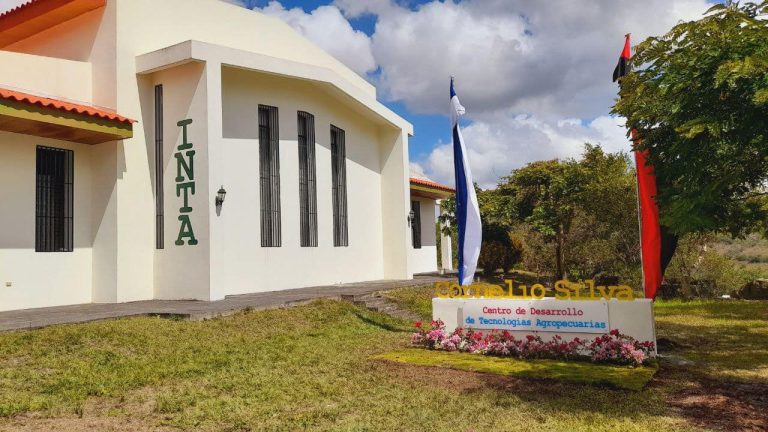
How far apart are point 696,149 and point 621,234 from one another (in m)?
17.2

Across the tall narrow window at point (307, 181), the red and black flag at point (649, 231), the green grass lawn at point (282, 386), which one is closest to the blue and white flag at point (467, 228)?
the green grass lawn at point (282, 386)

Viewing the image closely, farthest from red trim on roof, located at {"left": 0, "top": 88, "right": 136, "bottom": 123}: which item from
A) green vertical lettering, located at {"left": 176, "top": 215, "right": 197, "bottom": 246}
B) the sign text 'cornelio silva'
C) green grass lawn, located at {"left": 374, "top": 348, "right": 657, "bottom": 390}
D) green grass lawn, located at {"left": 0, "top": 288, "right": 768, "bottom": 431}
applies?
green grass lawn, located at {"left": 374, "top": 348, "right": 657, "bottom": 390}

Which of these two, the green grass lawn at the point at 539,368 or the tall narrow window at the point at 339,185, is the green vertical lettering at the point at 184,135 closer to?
the tall narrow window at the point at 339,185

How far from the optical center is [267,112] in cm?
1574

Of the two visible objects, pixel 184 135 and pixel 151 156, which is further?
pixel 151 156

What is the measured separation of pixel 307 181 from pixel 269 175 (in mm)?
1627

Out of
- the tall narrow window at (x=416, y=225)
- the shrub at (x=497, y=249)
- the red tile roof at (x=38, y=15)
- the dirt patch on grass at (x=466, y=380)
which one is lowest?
the dirt patch on grass at (x=466, y=380)

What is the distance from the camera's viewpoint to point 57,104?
11219 mm

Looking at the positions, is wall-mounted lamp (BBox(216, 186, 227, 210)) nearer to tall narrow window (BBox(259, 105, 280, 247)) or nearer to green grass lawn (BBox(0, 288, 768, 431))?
tall narrow window (BBox(259, 105, 280, 247))

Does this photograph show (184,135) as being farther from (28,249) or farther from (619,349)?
(619,349)

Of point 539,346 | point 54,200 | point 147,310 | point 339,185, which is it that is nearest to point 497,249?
point 339,185

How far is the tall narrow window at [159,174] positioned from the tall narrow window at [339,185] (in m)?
5.92

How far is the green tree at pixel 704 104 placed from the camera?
5.38 meters

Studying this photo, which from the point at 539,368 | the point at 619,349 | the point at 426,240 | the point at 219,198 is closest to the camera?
the point at 539,368
